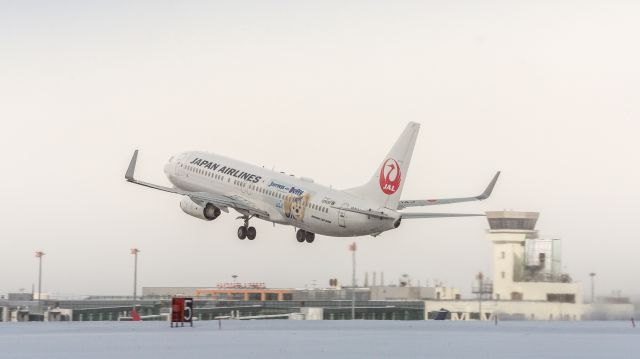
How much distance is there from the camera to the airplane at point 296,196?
343ft

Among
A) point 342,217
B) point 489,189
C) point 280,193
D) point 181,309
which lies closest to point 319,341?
point 342,217

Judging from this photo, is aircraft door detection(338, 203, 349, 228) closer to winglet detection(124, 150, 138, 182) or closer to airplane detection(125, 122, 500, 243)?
airplane detection(125, 122, 500, 243)

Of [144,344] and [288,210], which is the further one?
[288,210]

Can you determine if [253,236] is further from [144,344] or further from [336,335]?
[144,344]

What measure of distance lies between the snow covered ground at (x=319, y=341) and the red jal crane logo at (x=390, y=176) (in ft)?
41.3

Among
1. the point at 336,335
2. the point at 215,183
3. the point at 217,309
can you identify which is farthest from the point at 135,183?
the point at 217,309

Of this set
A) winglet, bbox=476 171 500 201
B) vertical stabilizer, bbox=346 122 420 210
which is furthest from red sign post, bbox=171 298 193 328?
winglet, bbox=476 171 500 201

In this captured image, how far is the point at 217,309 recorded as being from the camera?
186m

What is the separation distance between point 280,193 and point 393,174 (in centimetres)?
1274

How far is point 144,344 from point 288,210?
87.7 ft

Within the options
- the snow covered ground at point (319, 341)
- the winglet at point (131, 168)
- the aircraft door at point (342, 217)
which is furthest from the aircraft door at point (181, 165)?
the aircraft door at point (342, 217)

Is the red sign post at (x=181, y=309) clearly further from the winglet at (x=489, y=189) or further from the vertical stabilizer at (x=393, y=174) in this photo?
the winglet at (x=489, y=189)

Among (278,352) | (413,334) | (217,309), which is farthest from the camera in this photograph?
(217,309)

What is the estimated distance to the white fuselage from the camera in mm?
104938
